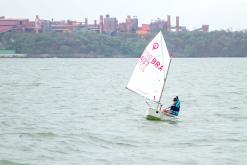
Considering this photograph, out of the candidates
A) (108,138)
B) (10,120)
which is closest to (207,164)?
(108,138)

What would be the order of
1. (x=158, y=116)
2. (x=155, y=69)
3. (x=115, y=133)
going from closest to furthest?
(x=115, y=133), (x=158, y=116), (x=155, y=69)

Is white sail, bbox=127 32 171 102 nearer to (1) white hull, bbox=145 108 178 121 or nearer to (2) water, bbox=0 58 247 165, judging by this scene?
(1) white hull, bbox=145 108 178 121

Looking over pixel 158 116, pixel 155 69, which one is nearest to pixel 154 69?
pixel 155 69

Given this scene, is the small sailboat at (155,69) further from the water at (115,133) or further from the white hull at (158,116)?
the water at (115,133)

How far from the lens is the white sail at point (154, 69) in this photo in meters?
36.7

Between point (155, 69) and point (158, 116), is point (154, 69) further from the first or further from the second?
point (158, 116)

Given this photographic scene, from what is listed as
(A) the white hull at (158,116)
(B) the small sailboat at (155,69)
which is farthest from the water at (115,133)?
(B) the small sailboat at (155,69)

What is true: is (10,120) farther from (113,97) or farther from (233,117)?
(113,97)

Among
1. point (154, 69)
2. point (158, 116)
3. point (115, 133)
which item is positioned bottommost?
point (115, 133)

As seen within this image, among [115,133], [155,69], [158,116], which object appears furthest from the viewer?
[155,69]

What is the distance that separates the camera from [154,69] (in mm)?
36875

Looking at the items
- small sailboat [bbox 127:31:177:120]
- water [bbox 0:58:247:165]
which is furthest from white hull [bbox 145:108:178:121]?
small sailboat [bbox 127:31:177:120]

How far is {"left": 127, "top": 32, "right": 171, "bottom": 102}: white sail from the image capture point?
3669 centimetres

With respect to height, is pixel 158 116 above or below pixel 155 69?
below
